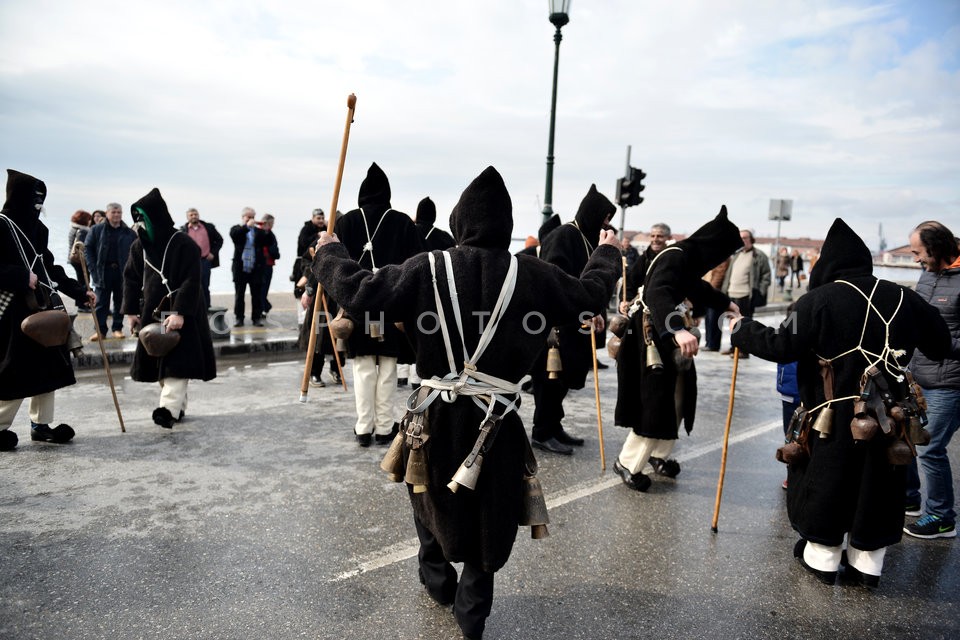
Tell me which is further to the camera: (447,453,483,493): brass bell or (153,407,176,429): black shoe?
(153,407,176,429): black shoe

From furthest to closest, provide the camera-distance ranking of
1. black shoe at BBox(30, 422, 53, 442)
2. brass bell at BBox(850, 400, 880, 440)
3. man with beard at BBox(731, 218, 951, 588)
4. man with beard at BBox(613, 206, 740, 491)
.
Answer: black shoe at BBox(30, 422, 53, 442) < man with beard at BBox(613, 206, 740, 491) < man with beard at BBox(731, 218, 951, 588) < brass bell at BBox(850, 400, 880, 440)

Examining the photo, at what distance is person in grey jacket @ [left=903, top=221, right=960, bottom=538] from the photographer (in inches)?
167

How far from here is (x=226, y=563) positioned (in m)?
3.63

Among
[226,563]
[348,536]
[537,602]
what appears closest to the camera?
[537,602]

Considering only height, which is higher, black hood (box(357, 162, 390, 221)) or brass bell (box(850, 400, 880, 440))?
black hood (box(357, 162, 390, 221))

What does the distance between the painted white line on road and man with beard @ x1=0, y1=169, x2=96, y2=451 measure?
10.5ft

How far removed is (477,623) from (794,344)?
2.06 m

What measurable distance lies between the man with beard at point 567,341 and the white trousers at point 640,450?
77 cm

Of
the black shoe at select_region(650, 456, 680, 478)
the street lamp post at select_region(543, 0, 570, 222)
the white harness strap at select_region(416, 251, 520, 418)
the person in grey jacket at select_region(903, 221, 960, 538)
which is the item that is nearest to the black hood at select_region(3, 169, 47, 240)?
the white harness strap at select_region(416, 251, 520, 418)

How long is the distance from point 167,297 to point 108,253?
5600 mm

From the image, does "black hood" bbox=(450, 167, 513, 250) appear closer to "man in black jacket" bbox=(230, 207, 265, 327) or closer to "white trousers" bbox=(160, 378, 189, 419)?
"white trousers" bbox=(160, 378, 189, 419)

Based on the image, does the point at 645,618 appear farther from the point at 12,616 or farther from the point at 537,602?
the point at 12,616

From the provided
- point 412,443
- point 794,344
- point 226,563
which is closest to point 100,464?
point 226,563

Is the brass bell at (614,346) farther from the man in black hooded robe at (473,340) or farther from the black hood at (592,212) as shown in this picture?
Answer: the man in black hooded robe at (473,340)
